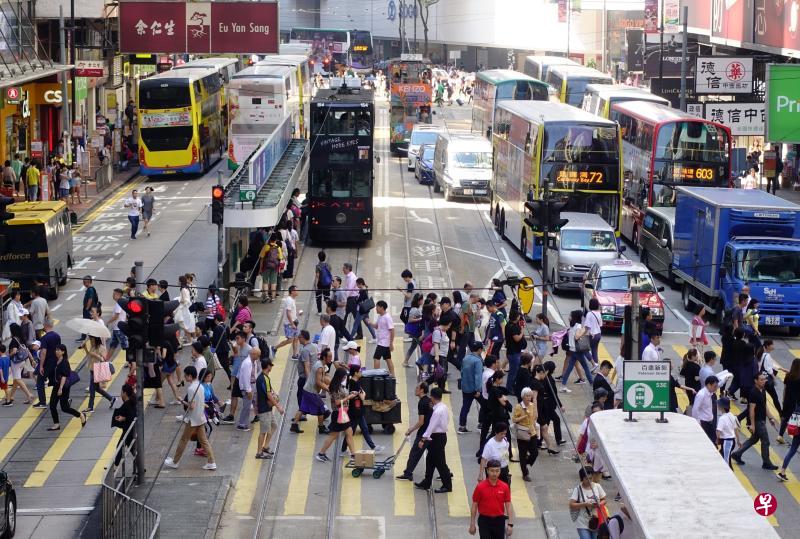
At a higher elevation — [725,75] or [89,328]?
[725,75]

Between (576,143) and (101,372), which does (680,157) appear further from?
(101,372)

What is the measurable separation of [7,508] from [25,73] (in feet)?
98.6

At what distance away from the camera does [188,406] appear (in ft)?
64.8

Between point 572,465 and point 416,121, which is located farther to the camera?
point 416,121

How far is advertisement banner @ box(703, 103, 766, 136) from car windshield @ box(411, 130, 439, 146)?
47.1 ft

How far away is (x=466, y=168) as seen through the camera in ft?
162

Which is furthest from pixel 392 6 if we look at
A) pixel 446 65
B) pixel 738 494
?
pixel 738 494

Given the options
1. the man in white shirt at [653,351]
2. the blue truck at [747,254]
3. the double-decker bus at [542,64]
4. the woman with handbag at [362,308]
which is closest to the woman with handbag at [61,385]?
the woman with handbag at [362,308]

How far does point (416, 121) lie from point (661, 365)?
50.8m

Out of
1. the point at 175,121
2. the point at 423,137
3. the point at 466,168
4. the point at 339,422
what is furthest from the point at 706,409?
the point at 423,137

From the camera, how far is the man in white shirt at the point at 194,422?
19.7m

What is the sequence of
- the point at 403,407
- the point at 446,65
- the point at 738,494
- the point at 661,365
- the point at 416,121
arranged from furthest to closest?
the point at 446,65 < the point at 416,121 < the point at 403,407 < the point at 661,365 < the point at 738,494

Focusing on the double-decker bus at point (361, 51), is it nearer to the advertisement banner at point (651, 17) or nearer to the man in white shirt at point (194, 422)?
the advertisement banner at point (651, 17)

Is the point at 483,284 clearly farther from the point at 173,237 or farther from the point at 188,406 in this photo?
the point at 188,406
